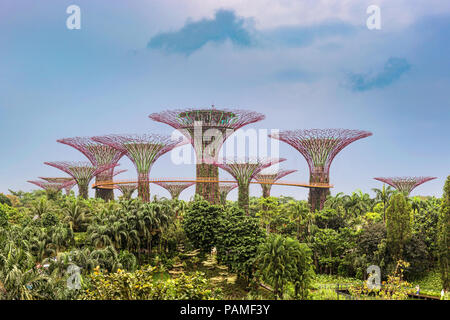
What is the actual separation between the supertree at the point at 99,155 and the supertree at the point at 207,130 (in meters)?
7.73

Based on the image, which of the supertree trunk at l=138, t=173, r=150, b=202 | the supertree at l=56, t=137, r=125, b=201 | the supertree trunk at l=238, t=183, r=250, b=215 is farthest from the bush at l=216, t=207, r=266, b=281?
the supertree at l=56, t=137, r=125, b=201

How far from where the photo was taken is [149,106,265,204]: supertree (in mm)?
25891

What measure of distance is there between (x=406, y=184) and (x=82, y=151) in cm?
3250

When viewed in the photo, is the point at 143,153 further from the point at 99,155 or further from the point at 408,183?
the point at 408,183

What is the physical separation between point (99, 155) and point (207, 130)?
38.4 feet

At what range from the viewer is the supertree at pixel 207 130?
2589 centimetres

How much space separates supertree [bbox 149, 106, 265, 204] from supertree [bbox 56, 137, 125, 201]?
305 inches

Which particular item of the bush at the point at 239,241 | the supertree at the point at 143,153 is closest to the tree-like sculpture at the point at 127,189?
the supertree at the point at 143,153

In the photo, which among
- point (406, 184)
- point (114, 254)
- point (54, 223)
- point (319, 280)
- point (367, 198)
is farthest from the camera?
point (406, 184)

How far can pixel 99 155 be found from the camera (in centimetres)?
3145

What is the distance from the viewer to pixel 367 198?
30.0 meters

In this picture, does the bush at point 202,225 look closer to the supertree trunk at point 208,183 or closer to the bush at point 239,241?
the bush at point 239,241

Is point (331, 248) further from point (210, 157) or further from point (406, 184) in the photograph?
point (406, 184)
